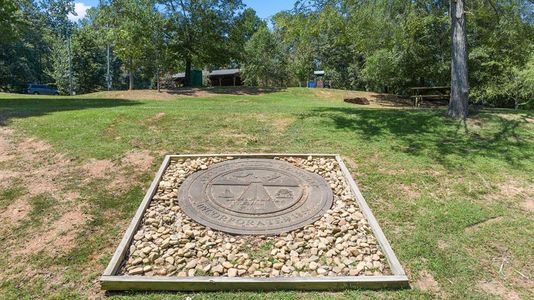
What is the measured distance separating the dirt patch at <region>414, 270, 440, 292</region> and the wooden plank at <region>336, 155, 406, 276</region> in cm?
18

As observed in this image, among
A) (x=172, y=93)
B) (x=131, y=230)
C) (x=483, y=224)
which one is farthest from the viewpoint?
(x=172, y=93)

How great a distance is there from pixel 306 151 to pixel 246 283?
321 centimetres

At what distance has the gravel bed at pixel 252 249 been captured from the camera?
140 inches

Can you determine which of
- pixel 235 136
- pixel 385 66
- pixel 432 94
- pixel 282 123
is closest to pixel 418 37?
pixel 385 66

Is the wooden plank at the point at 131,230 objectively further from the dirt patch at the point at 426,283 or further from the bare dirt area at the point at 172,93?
the bare dirt area at the point at 172,93

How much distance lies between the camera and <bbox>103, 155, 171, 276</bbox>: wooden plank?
3471mm

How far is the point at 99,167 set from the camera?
5.55 m

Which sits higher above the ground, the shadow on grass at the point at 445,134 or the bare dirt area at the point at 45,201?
the shadow on grass at the point at 445,134

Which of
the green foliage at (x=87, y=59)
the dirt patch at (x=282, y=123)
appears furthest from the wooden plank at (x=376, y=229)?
the green foliage at (x=87, y=59)

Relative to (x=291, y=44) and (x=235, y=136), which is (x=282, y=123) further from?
(x=291, y=44)

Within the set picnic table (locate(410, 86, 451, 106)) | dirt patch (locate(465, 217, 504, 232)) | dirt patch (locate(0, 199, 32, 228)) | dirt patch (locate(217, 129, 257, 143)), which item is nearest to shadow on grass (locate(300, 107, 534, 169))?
dirt patch (locate(465, 217, 504, 232))

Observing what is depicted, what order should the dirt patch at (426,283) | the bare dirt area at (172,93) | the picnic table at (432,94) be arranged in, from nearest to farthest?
the dirt patch at (426,283), the bare dirt area at (172,93), the picnic table at (432,94)

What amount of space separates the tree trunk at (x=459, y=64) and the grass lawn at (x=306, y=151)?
377mm

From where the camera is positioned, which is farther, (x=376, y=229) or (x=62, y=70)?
(x=62, y=70)
